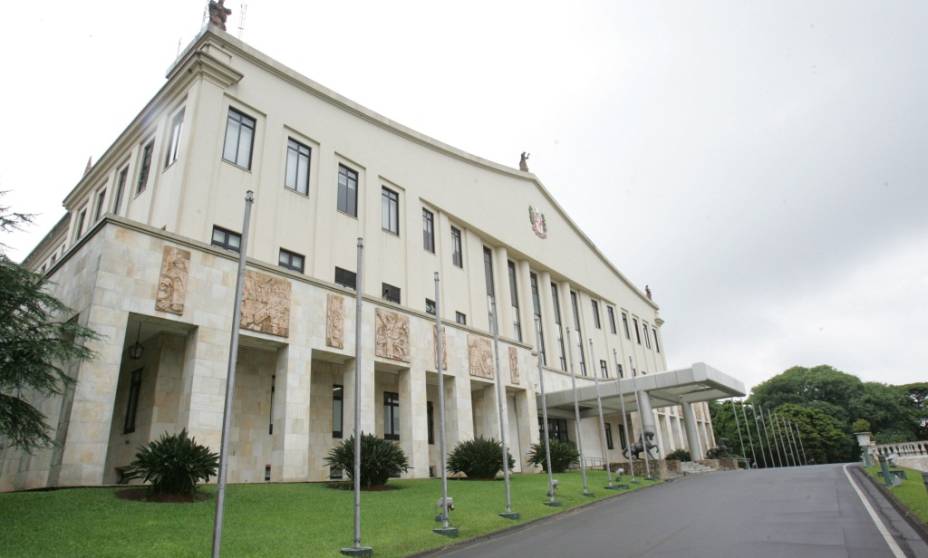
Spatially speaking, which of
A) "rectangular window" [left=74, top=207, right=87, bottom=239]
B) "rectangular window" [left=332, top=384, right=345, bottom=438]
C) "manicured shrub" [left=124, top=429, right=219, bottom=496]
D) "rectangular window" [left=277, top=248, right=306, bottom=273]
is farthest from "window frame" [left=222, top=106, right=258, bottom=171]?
"rectangular window" [left=74, top=207, right=87, bottom=239]

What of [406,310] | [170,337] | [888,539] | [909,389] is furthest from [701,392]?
[909,389]

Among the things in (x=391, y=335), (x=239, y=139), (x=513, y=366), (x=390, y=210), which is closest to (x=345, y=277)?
(x=391, y=335)

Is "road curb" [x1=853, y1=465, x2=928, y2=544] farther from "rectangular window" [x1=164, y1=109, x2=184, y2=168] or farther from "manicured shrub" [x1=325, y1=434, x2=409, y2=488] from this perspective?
"rectangular window" [x1=164, y1=109, x2=184, y2=168]

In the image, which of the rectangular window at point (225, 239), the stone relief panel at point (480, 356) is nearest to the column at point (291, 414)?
the rectangular window at point (225, 239)

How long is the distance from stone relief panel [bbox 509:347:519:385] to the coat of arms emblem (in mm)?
14754

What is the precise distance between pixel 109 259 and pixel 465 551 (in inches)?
486

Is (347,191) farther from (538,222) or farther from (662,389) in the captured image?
(662,389)

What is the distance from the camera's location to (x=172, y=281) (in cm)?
1683

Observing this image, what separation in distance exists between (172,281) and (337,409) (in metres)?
9.17

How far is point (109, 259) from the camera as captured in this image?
50.7 feet

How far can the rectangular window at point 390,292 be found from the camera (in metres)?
27.2

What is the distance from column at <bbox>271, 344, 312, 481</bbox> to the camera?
18.6 metres

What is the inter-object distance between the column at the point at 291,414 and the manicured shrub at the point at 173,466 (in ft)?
18.5

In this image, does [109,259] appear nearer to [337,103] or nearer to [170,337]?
[170,337]
